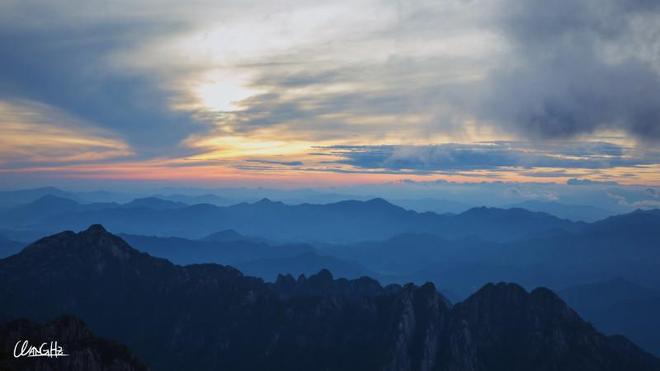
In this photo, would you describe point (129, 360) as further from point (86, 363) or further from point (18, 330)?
point (18, 330)

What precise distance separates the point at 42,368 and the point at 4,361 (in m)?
10.8

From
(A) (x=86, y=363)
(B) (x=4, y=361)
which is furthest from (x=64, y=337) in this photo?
(B) (x=4, y=361)

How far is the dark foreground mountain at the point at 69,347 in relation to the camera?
145625 millimetres

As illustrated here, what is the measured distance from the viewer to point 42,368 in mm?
142625

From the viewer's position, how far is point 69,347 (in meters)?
154

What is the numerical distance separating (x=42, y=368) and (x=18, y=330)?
1861cm

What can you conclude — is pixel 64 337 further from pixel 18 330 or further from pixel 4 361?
pixel 4 361

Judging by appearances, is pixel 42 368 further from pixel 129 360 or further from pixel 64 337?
pixel 129 360

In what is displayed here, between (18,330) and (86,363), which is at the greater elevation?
(18,330)

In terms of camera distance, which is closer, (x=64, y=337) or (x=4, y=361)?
(x=4, y=361)

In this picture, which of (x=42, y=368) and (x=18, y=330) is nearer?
(x=42, y=368)

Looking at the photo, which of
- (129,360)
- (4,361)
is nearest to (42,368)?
(4,361)

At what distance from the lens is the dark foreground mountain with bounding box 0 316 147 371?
14562 centimetres

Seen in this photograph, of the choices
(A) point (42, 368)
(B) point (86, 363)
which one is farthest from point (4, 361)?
(B) point (86, 363)
